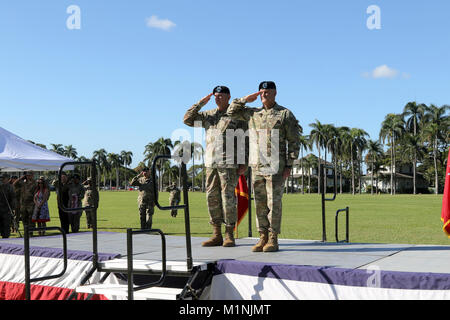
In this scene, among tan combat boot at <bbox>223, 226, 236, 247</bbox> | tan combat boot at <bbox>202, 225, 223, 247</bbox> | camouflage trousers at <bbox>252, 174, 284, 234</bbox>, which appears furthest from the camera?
tan combat boot at <bbox>202, 225, 223, 247</bbox>

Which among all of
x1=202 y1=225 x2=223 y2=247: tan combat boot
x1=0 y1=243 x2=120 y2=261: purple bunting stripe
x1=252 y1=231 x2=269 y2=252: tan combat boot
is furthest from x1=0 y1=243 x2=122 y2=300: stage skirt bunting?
x1=252 y1=231 x2=269 y2=252: tan combat boot

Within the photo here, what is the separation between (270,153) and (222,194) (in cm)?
84

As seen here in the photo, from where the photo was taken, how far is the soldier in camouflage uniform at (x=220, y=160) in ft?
20.3

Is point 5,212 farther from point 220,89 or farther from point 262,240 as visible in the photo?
point 262,240

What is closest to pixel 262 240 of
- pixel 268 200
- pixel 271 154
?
pixel 268 200

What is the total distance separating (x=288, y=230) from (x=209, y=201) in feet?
29.8

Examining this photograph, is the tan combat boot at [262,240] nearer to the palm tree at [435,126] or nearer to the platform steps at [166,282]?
the platform steps at [166,282]

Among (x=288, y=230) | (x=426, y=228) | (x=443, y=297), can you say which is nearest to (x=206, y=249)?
(x=443, y=297)

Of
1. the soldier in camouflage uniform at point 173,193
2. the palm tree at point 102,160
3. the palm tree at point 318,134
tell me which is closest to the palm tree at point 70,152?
the palm tree at point 102,160

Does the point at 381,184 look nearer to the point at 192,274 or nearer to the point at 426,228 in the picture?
the point at 426,228

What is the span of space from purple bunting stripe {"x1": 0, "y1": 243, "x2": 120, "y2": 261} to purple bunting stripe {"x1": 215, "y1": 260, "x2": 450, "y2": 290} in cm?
152

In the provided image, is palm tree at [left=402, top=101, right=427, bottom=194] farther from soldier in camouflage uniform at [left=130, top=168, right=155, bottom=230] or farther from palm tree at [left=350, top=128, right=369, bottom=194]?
soldier in camouflage uniform at [left=130, top=168, right=155, bottom=230]

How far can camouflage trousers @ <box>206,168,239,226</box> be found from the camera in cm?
618

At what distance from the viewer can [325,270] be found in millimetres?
4578
